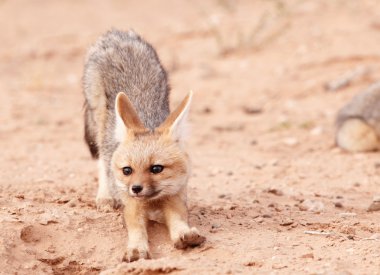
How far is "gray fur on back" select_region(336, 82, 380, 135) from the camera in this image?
33.8ft

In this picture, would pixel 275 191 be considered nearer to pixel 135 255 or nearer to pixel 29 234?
pixel 135 255

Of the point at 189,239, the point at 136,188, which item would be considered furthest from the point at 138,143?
the point at 189,239

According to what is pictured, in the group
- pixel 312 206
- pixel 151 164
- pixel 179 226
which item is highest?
pixel 151 164

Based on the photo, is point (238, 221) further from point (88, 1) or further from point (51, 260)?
point (88, 1)

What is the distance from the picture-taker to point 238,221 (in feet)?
20.6

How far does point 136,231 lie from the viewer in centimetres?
566

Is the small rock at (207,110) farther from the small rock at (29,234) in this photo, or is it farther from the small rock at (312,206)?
the small rock at (29,234)

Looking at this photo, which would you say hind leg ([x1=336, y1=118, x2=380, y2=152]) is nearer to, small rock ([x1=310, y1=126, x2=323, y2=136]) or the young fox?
small rock ([x1=310, y1=126, x2=323, y2=136])

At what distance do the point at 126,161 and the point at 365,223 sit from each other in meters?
1.94

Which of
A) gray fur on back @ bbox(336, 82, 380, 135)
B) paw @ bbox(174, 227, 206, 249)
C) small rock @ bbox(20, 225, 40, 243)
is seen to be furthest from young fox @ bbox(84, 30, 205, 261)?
gray fur on back @ bbox(336, 82, 380, 135)

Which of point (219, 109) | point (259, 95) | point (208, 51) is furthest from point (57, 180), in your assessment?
point (208, 51)

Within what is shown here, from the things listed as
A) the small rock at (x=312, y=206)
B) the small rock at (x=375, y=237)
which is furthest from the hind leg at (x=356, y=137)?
the small rock at (x=375, y=237)

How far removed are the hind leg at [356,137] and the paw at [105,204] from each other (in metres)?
4.09

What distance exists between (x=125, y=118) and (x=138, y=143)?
28cm
